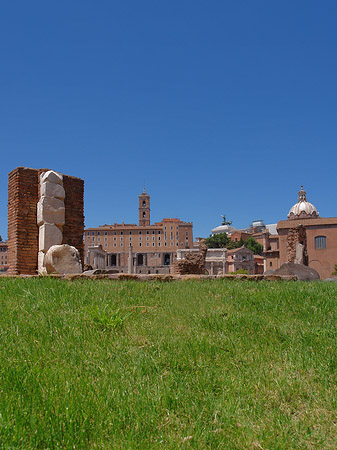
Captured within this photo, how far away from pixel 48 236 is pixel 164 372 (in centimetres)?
639

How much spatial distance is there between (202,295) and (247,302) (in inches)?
23.7

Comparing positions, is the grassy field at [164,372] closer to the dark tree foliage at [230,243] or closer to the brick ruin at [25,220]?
the brick ruin at [25,220]

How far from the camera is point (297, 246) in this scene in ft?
53.2

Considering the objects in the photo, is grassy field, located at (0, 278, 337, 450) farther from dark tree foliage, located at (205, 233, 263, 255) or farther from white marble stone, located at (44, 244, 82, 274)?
dark tree foliage, located at (205, 233, 263, 255)

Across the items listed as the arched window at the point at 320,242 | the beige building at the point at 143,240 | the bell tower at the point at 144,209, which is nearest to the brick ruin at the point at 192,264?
the arched window at the point at 320,242

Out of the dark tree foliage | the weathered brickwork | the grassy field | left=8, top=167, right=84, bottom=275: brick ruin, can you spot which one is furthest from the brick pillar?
the dark tree foliage

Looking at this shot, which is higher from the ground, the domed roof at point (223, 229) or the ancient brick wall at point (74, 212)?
the domed roof at point (223, 229)

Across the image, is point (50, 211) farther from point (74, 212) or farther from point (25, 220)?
point (74, 212)

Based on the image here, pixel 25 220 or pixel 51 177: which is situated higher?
pixel 51 177

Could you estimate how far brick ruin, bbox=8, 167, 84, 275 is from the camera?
8594mm

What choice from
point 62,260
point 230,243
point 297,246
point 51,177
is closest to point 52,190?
point 51,177

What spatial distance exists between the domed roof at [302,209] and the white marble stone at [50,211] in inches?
2028

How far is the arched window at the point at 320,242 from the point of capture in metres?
40.3

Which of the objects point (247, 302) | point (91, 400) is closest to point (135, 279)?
point (247, 302)
